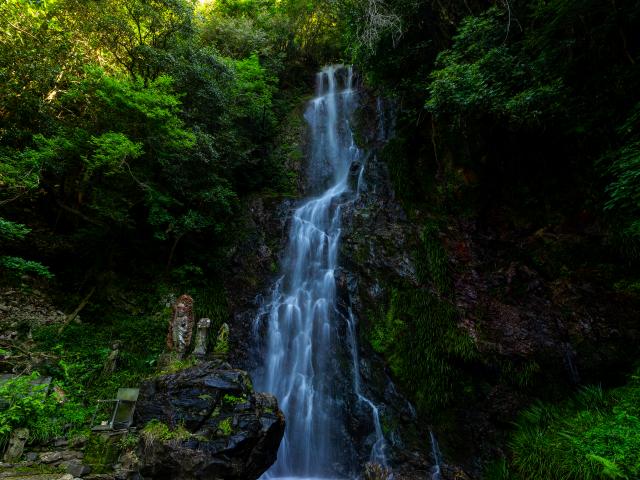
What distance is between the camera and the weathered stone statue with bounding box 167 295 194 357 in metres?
6.71

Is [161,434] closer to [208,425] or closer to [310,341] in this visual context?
[208,425]

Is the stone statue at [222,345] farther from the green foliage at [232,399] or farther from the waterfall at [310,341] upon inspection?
the waterfall at [310,341]

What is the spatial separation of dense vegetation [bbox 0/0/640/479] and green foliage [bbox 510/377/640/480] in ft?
0.11

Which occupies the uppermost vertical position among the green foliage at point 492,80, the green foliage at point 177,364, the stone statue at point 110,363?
the green foliage at point 492,80

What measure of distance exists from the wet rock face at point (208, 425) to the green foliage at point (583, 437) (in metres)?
4.56

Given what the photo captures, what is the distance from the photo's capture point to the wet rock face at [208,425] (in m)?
4.99

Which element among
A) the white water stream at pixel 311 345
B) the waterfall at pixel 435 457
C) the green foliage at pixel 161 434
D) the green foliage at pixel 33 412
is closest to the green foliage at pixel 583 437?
the waterfall at pixel 435 457

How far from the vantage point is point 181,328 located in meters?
6.82

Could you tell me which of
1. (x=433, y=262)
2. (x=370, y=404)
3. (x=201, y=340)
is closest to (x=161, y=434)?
(x=201, y=340)

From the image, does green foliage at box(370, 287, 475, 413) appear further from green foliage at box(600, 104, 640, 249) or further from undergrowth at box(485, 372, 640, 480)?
green foliage at box(600, 104, 640, 249)

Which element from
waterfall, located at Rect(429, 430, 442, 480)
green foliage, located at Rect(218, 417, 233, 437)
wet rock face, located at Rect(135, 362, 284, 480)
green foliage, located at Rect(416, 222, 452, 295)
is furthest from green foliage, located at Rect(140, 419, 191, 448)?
green foliage, located at Rect(416, 222, 452, 295)

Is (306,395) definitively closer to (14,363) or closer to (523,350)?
(523,350)

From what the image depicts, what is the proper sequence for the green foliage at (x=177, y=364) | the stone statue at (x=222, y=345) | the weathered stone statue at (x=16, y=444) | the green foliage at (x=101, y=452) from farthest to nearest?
the stone statue at (x=222, y=345) → the green foliage at (x=177, y=364) → the green foliage at (x=101, y=452) → the weathered stone statue at (x=16, y=444)

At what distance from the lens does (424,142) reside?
458 inches
